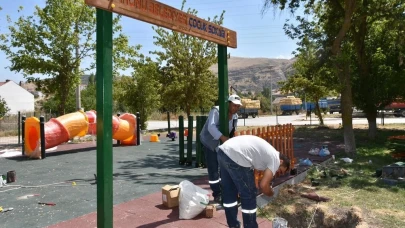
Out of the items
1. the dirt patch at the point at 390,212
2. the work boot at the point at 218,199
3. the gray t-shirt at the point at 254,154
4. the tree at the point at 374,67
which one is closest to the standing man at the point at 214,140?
the work boot at the point at 218,199

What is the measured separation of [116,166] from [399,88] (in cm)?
1224

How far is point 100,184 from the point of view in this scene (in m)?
3.61

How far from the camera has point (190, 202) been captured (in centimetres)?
505

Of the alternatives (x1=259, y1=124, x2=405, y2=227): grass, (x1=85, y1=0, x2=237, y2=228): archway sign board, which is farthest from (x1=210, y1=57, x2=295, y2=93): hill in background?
(x1=85, y1=0, x2=237, y2=228): archway sign board

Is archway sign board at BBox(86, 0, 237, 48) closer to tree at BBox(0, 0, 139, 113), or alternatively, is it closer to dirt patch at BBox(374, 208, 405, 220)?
dirt patch at BBox(374, 208, 405, 220)

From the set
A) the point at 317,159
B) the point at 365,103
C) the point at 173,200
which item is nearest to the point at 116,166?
the point at 173,200

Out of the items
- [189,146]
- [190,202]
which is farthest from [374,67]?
[190,202]

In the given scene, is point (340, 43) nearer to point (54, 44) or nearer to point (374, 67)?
point (374, 67)

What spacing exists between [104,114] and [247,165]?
172cm

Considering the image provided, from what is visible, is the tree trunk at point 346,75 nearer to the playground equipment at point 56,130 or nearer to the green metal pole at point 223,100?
the green metal pole at point 223,100

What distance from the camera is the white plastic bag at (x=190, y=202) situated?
198 inches

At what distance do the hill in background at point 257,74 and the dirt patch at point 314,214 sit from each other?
129m

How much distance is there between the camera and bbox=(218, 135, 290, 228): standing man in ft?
12.6

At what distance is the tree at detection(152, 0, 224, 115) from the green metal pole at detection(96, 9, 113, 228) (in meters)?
19.4
